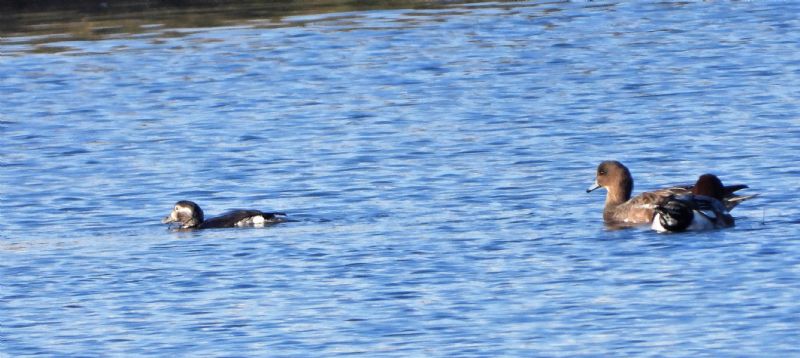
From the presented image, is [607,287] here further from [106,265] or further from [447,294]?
[106,265]

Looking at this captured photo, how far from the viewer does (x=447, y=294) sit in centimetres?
1281

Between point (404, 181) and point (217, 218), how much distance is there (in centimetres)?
229

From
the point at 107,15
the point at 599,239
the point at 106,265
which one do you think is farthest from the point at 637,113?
the point at 107,15

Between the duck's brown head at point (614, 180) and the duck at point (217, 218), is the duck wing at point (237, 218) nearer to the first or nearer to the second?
the duck at point (217, 218)

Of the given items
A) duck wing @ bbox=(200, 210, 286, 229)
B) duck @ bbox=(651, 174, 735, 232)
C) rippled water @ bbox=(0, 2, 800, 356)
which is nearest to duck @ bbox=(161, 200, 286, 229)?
duck wing @ bbox=(200, 210, 286, 229)

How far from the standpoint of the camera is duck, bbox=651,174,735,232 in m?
Result: 14.7

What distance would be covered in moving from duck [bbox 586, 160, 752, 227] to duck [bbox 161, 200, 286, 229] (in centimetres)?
275

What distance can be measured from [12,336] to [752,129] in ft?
30.9

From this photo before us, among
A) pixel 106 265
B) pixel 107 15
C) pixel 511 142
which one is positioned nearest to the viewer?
pixel 106 265

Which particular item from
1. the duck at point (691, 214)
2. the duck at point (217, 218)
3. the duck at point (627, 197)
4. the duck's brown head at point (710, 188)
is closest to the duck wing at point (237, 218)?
the duck at point (217, 218)

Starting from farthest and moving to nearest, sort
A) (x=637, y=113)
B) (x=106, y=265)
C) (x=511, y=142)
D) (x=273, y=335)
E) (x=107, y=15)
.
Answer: (x=107, y=15) < (x=637, y=113) < (x=511, y=142) < (x=106, y=265) < (x=273, y=335)

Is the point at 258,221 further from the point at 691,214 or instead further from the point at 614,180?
the point at 691,214

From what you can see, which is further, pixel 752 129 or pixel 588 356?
pixel 752 129

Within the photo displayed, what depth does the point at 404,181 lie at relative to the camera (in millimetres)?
17797
